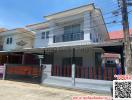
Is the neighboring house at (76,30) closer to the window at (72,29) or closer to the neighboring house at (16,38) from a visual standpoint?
the window at (72,29)

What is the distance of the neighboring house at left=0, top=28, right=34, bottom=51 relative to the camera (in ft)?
82.8

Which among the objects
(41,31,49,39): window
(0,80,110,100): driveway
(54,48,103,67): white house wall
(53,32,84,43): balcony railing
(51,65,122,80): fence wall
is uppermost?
(41,31,49,39): window

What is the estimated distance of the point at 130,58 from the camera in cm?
809

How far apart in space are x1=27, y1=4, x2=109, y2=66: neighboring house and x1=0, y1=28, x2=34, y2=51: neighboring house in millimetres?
7702

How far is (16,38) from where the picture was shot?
2530 centimetres

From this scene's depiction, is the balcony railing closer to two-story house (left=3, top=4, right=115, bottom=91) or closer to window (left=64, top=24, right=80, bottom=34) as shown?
two-story house (left=3, top=4, right=115, bottom=91)

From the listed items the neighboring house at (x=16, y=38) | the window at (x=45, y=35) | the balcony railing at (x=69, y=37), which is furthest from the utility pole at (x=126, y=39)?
the neighboring house at (x=16, y=38)

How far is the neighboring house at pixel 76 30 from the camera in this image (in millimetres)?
15461

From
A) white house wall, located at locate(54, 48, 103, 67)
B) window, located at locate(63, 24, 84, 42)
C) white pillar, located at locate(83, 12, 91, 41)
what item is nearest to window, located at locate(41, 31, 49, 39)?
window, located at locate(63, 24, 84, 42)

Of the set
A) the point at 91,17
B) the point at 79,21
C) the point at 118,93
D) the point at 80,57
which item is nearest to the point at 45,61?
the point at 80,57

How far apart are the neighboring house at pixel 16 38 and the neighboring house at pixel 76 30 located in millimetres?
7702

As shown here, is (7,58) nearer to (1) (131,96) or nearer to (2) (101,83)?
(2) (101,83)

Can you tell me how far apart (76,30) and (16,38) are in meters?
12.3

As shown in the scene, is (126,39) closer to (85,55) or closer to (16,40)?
(85,55)
